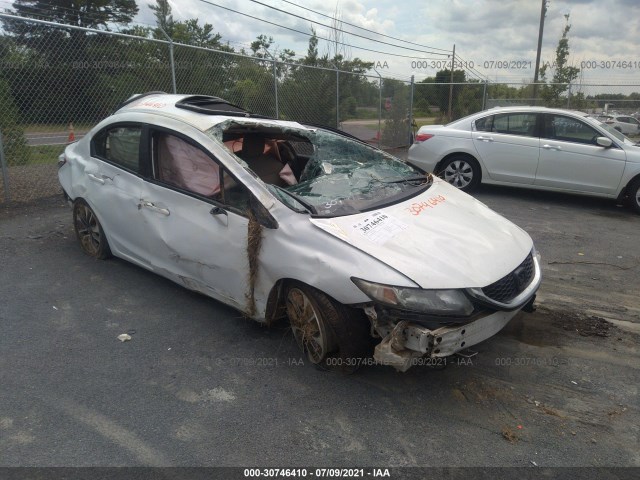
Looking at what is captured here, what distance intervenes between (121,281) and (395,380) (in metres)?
2.82

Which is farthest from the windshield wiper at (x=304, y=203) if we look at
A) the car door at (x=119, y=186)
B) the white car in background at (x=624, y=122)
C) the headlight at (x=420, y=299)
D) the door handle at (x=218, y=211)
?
the white car in background at (x=624, y=122)

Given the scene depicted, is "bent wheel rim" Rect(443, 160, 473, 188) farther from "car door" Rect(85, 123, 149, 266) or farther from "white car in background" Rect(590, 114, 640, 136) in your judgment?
"white car in background" Rect(590, 114, 640, 136)

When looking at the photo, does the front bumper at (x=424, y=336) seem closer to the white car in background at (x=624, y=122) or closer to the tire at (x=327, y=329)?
the tire at (x=327, y=329)

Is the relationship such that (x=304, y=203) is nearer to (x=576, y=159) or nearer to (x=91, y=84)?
(x=576, y=159)

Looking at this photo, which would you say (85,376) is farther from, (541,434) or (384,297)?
(541,434)

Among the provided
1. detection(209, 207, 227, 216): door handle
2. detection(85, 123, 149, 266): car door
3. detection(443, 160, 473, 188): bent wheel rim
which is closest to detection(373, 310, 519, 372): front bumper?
detection(209, 207, 227, 216): door handle

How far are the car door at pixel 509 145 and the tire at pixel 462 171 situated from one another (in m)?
0.23

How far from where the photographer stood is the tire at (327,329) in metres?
2.98

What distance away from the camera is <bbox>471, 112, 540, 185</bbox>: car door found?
8.23 m

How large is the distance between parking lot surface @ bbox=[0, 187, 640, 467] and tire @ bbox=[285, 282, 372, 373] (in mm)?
139

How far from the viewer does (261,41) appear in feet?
70.3

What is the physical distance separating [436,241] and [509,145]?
19.6 ft


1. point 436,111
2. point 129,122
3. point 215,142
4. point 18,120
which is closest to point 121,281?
point 129,122

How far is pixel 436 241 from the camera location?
10.4 ft
